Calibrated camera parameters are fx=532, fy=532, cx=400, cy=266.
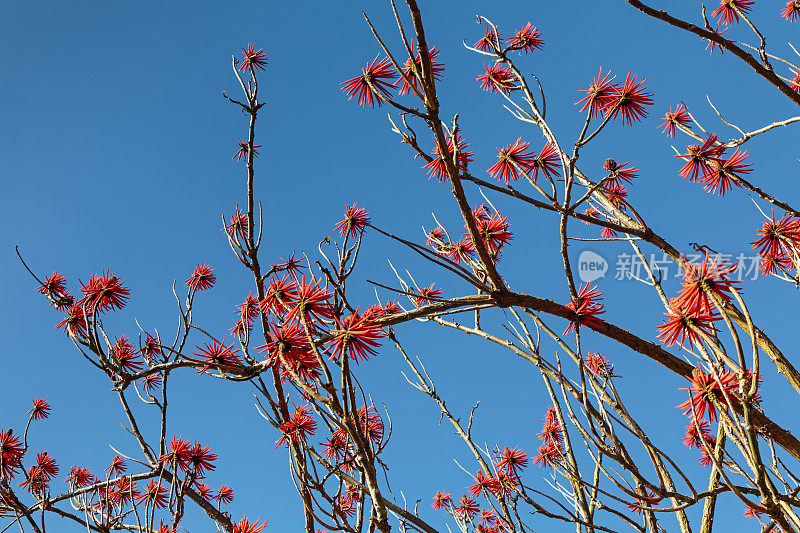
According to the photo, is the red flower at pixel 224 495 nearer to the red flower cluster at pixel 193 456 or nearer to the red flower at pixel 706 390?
the red flower cluster at pixel 193 456

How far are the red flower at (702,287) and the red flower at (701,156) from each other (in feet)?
6.06

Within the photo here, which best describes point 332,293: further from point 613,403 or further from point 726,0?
point 726,0

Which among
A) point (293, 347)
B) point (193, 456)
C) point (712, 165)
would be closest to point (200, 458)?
point (193, 456)

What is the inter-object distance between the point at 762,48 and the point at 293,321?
3.10 metres

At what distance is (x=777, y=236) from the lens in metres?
3.51

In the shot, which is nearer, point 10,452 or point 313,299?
point 313,299

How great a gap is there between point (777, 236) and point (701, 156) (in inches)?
28.4

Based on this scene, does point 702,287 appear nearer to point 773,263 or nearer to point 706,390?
point 706,390

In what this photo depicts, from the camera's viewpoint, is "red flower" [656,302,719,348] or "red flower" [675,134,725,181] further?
"red flower" [675,134,725,181]

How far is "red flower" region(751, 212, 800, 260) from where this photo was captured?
339 cm

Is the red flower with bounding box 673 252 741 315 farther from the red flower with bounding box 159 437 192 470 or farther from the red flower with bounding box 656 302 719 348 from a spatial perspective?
the red flower with bounding box 159 437 192 470

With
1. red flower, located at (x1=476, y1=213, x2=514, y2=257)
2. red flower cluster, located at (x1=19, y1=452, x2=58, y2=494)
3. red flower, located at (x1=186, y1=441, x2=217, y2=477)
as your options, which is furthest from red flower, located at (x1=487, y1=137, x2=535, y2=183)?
red flower cluster, located at (x1=19, y1=452, x2=58, y2=494)

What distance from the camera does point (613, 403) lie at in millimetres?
2412

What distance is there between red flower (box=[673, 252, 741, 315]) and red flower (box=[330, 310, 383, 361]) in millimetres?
1161
